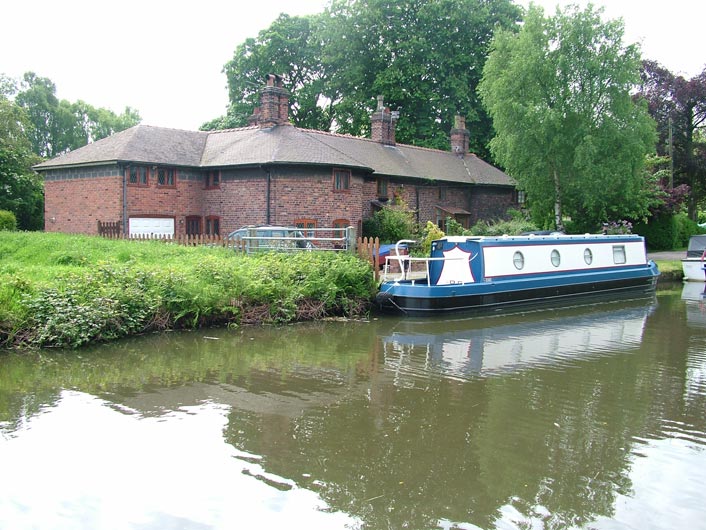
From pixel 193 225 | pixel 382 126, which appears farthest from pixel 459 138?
pixel 193 225

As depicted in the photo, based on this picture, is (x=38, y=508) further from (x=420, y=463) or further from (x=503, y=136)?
(x=503, y=136)

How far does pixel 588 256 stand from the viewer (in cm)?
2175

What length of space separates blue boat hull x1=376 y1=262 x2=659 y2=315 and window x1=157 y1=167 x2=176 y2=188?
12.1 m

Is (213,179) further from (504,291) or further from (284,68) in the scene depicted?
(284,68)

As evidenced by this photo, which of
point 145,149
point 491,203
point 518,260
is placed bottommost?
point 518,260

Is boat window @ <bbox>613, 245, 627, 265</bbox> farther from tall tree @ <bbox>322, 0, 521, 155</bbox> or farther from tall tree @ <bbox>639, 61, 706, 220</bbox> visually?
tall tree @ <bbox>322, 0, 521, 155</bbox>

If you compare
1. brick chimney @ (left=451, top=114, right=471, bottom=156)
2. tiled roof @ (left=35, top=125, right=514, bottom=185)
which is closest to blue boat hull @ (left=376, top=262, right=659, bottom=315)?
tiled roof @ (left=35, top=125, right=514, bottom=185)

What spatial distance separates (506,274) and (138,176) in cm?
1418

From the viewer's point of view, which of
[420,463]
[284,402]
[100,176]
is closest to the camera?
[420,463]

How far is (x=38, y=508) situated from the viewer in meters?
5.77

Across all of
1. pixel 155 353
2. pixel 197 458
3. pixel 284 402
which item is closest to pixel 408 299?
pixel 155 353

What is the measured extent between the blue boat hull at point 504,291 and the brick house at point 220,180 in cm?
852

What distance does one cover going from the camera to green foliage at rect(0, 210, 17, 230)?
30403 millimetres

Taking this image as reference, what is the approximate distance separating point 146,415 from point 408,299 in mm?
9332
